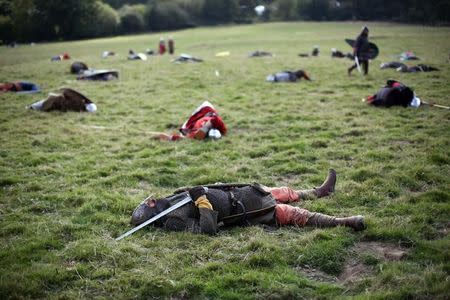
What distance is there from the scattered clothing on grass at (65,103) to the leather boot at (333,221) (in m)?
11.4

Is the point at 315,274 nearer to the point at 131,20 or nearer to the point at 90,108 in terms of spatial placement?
the point at 90,108

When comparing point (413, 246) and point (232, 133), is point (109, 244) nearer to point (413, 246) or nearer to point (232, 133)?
point (413, 246)

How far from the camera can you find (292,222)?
23.0 ft

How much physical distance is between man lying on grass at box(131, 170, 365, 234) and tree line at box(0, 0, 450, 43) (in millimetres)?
39498

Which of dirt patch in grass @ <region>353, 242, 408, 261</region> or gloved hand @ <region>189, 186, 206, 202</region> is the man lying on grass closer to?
gloved hand @ <region>189, 186, 206, 202</region>

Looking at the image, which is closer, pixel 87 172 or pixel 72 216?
pixel 72 216

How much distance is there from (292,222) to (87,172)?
5009 millimetres

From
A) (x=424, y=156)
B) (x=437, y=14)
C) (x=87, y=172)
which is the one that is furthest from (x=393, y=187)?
(x=437, y=14)

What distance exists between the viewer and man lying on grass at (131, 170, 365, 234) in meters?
6.71

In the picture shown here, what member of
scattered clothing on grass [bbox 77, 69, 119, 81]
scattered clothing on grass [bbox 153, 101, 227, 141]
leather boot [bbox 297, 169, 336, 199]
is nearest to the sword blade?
leather boot [bbox 297, 169, 336, 199]

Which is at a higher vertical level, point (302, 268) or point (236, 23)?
point (236, 23)

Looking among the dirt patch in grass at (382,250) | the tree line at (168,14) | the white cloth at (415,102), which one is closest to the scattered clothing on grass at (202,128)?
the dirt patch in grass at (382,250)

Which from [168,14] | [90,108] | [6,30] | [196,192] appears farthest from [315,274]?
[168,14]

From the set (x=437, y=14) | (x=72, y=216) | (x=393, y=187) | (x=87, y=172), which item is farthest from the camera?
(x=437, y=14)
